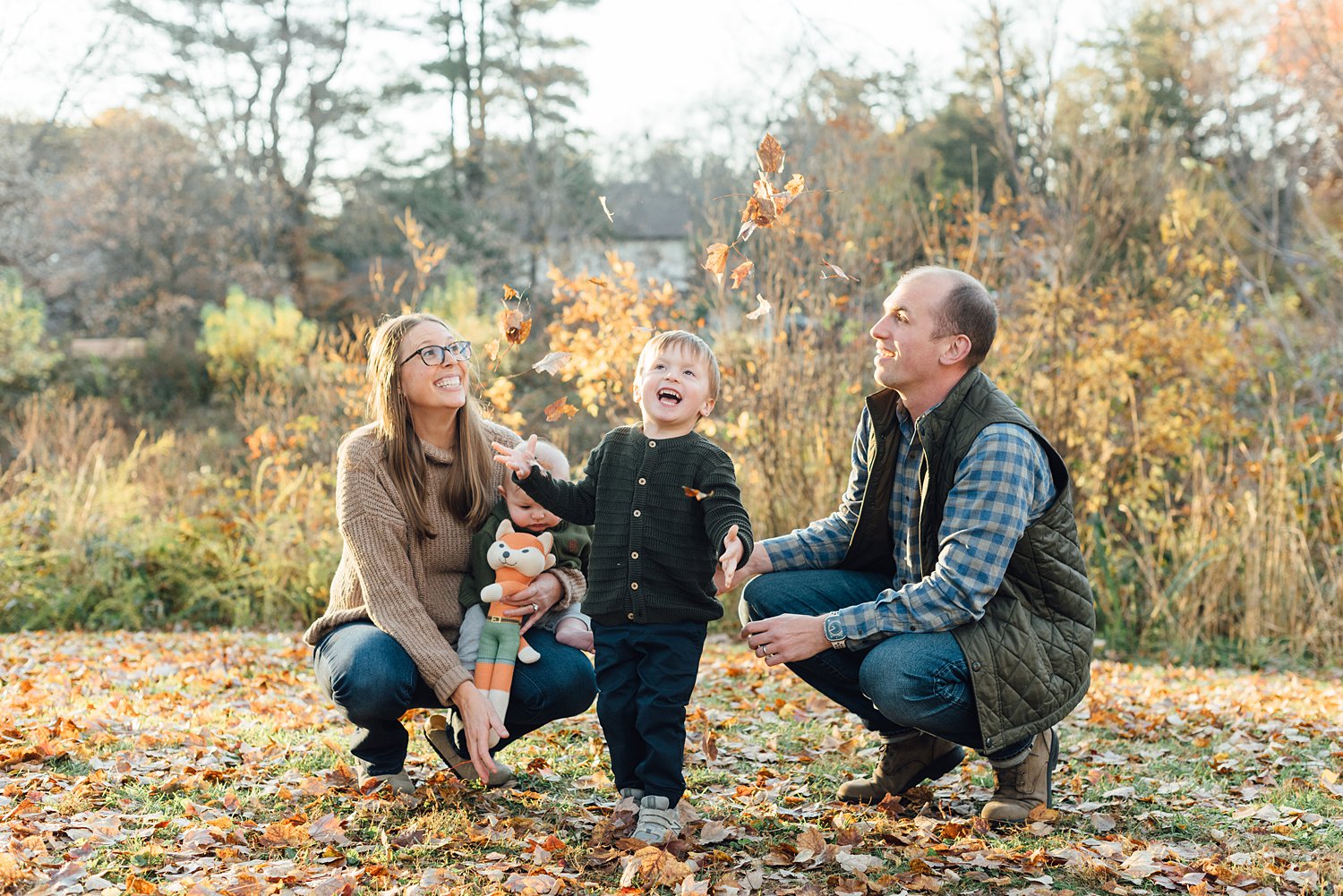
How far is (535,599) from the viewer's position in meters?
3.33

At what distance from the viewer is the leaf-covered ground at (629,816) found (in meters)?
2.76

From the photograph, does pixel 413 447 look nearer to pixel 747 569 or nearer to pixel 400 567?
pixel 400 567

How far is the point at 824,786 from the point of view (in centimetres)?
363

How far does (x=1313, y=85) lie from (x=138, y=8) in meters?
20.5

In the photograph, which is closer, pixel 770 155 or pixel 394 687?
pixel 770 155

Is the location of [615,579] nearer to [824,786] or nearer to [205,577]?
[824,786]

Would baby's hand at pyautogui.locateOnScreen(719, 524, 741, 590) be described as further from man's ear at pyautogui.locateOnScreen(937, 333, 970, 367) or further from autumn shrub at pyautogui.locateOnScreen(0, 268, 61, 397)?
autumn shrub at pyautogui.locateOnScreen(0, 268, 61, 397)

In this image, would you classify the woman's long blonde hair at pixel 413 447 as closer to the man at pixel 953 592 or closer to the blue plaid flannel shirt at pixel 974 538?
the man at pixel 953 592

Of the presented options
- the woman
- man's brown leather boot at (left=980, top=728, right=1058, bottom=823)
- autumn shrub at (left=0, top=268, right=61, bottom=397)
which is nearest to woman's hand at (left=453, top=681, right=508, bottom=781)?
the woman

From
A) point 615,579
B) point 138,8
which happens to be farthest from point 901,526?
point 138,8

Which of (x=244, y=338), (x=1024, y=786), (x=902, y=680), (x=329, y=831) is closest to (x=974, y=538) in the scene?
(x=902, y=680)

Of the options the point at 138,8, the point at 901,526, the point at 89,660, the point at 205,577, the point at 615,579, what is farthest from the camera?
the point at 138,8

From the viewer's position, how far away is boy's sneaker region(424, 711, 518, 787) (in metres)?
3.46

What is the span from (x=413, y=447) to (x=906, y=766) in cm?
177
